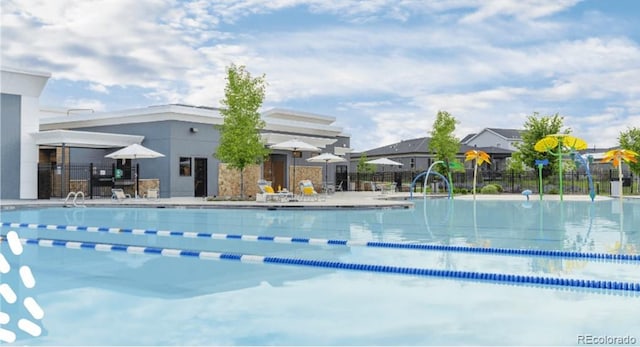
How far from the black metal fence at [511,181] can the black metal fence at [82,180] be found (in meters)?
15.5

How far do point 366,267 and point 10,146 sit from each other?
20902mm

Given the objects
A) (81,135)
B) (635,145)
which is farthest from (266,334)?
(635,145)

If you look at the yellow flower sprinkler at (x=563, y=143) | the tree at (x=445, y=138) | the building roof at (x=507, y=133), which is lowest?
the yellow flower sprinkler at (x=563, y=143)

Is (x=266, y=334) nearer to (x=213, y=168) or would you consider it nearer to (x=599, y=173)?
(x=213, y=168)

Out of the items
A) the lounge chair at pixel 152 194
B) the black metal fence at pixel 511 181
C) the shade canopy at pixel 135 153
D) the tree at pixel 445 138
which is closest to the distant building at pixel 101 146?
the lounge chair at pixel 152 194

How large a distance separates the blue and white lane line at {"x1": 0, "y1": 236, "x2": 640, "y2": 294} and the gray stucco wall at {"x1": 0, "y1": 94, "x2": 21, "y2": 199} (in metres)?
14.7

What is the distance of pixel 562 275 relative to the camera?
7.65 m

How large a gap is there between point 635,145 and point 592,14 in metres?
15.6

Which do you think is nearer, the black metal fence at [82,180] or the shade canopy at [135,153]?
the shade canopy at [135,153]

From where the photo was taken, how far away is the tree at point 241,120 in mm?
24297

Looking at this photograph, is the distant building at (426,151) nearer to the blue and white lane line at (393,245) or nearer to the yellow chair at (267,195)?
the yellow chair at (267,195)

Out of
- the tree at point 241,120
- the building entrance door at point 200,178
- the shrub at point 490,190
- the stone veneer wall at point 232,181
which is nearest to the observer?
the tree at point 241,120

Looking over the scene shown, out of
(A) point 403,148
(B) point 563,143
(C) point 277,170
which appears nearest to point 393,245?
(B) point 563,143

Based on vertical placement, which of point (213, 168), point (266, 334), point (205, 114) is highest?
point (205, 114)
